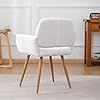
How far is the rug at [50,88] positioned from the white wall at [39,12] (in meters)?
1.29

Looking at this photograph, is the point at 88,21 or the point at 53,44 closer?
the point at 53,44

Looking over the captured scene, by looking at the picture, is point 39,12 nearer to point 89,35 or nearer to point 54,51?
point 89,35

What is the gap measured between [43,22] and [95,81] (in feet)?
3.60

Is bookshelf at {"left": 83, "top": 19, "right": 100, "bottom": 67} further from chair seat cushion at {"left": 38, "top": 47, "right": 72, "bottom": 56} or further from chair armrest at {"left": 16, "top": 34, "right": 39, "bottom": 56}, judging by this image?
chair armrest at {"left": 16, "top": 34, "right": 39, "bottom": 56}

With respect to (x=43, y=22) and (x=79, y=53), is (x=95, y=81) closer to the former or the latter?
(x=43, y=22)

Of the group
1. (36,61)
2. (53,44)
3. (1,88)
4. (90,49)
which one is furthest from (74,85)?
(36,61)

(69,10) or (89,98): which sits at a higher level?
(69,10)

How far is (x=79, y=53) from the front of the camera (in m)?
4.91

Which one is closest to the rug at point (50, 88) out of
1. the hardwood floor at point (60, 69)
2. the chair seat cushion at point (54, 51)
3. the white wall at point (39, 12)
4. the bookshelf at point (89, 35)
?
the hardwood floor at point (60, 69)

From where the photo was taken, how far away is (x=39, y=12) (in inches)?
189

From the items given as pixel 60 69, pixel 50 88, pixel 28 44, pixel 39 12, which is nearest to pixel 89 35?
pixel 60 69

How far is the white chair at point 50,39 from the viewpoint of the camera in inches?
115

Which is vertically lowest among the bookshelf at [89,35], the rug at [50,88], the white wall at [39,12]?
the rug at [50,88]

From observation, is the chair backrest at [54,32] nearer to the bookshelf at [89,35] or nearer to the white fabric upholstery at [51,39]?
the white fabric upholstery at [51,39]
